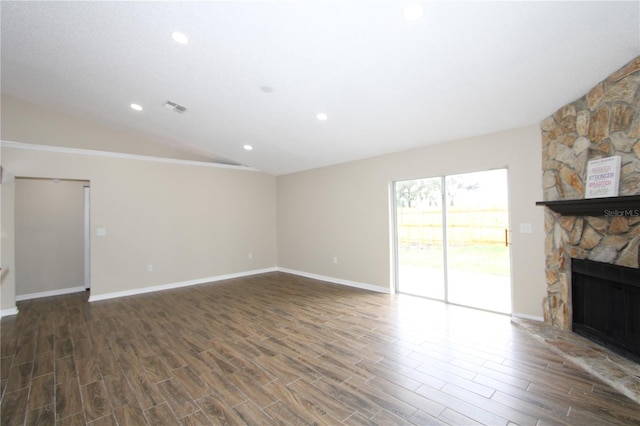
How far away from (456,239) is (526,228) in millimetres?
925

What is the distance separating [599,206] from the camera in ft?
8.43

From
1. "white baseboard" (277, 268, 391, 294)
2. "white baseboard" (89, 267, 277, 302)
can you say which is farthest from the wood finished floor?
"white baseboard" (277, 268, 391, 294)

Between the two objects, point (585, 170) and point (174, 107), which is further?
point (174, 107)

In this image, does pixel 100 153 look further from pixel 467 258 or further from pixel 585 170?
pixel 585 170

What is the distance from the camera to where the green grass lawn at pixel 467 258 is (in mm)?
3879

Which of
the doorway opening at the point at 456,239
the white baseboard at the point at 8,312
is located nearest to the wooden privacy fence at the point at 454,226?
the doorway opening at the point at 456,239

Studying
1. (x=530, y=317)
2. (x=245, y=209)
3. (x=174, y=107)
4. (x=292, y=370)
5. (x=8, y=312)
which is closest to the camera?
(x=292, y=370)

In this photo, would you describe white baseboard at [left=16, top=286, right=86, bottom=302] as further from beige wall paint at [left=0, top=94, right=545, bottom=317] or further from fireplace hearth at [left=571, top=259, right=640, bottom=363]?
fireplace hearth at [left=571, top=259, right=640, bottom=363]

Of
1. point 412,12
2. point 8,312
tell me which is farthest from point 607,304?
point 8,312

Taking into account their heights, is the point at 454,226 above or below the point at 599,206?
below

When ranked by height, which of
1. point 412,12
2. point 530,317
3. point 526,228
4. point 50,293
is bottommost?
point 50,293

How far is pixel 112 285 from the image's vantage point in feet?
16.7

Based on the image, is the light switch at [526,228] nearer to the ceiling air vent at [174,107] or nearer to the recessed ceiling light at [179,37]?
the recessed ceiling light at [179,37]

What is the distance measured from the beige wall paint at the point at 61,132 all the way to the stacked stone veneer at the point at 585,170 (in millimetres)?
6552
